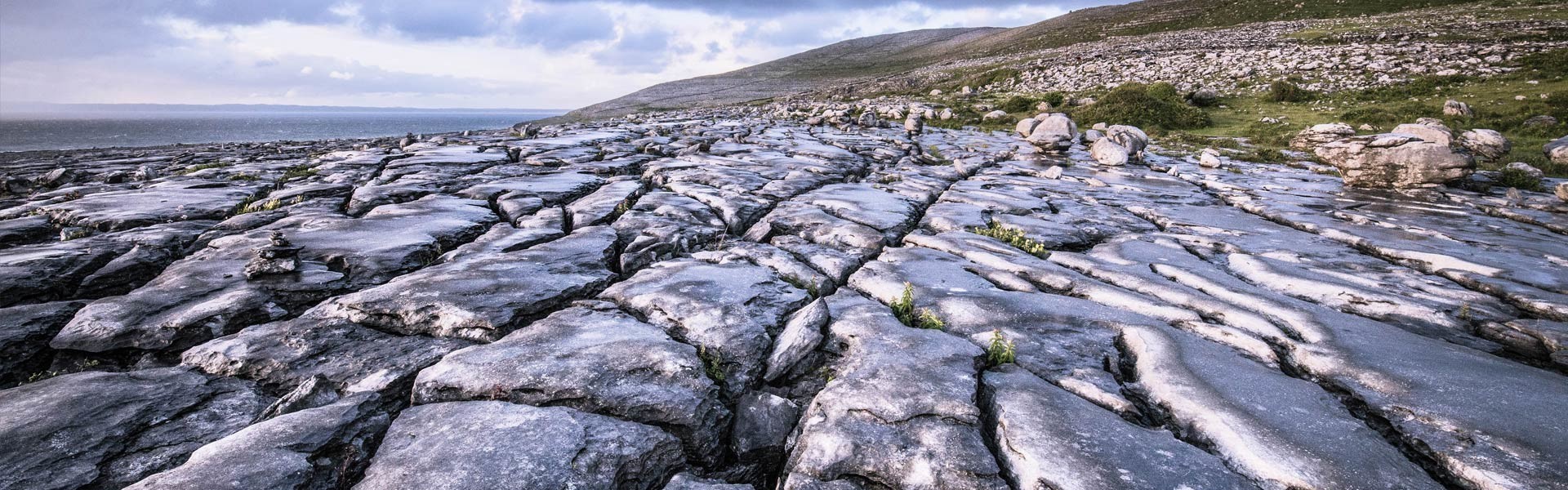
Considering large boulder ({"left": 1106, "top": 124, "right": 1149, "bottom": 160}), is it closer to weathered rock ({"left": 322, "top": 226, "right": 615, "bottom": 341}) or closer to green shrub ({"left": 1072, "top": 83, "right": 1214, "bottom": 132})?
green shrub ({"left": 1072, "top": 83, "right": 1214, "bottom": 132})

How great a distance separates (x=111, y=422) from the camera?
3.80 m

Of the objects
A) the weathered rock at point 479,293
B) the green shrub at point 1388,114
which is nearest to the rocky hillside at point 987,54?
the green shrub at point 1388,114

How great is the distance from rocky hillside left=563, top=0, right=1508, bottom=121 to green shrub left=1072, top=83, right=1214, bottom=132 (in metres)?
9.20

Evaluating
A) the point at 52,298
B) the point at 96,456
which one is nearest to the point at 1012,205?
the point at 96,456

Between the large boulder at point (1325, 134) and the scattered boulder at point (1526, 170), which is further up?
the large boulder at point (1325, 134)

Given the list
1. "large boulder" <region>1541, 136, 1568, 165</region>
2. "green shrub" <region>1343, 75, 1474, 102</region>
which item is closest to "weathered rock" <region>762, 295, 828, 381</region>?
"large boulder" <region>1541, 136, 1568, 165</region>

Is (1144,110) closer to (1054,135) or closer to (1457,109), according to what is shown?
(1054,135)

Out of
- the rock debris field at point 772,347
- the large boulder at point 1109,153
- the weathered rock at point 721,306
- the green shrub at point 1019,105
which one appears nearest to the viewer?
the rock debris field at point 772,347

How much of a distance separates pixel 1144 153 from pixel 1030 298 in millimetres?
15940

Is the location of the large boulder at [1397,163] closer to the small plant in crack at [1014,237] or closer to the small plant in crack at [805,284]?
the small plant in crack at [1014,237]

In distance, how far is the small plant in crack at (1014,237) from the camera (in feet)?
27.3

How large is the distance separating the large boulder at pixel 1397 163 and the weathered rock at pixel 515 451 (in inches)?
672

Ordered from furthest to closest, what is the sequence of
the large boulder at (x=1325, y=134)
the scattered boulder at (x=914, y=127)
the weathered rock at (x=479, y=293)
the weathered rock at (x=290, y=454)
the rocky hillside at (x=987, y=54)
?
the rocky hillside at (x=987, y=54) < the scattered boulder at (x=914, y=127) < the large boulder at (x=1325, y=134) < the weathered rock at (x=479, y=293) < the weathered rock at (x=290, y=454)

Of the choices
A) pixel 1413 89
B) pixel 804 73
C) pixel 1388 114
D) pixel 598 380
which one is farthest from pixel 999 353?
pixel 804 73
